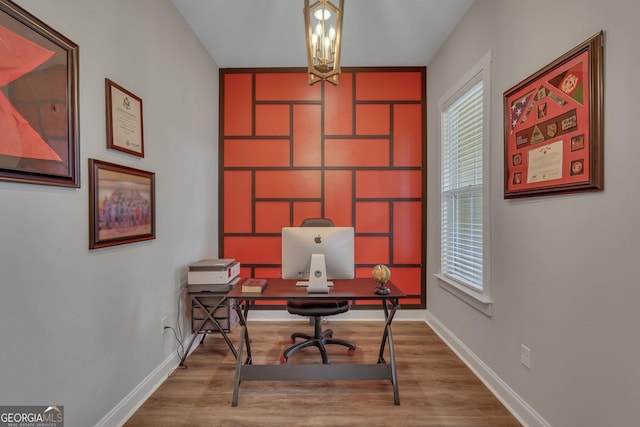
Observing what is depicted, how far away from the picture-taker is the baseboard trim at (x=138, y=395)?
1781mm

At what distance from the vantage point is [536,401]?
1772 mm

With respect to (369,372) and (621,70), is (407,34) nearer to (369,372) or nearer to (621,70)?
(621,70)

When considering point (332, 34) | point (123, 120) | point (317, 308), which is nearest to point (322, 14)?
point (332, 34)

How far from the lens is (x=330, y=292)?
2123mm

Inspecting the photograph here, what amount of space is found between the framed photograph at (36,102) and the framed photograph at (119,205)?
0.17 m

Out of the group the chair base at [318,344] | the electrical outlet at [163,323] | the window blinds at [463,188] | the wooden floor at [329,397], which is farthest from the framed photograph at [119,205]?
the window blinds at [463,188]

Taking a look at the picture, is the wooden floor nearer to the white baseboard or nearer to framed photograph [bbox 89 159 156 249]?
the white baseboard

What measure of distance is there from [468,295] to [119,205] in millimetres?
2760

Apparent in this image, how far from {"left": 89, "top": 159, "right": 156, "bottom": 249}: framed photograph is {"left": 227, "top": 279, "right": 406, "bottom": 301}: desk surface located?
0.79 metres

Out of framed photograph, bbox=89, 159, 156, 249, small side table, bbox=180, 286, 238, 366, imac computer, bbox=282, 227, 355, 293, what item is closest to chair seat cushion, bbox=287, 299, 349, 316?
imac computer, bbox=282, 227, 355, 293

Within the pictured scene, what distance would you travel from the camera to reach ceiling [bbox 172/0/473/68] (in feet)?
8.40

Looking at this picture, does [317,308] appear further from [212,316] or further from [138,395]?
[138,395]

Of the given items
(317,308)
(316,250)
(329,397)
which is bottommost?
(329,397)

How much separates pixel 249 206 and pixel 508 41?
2940mm
